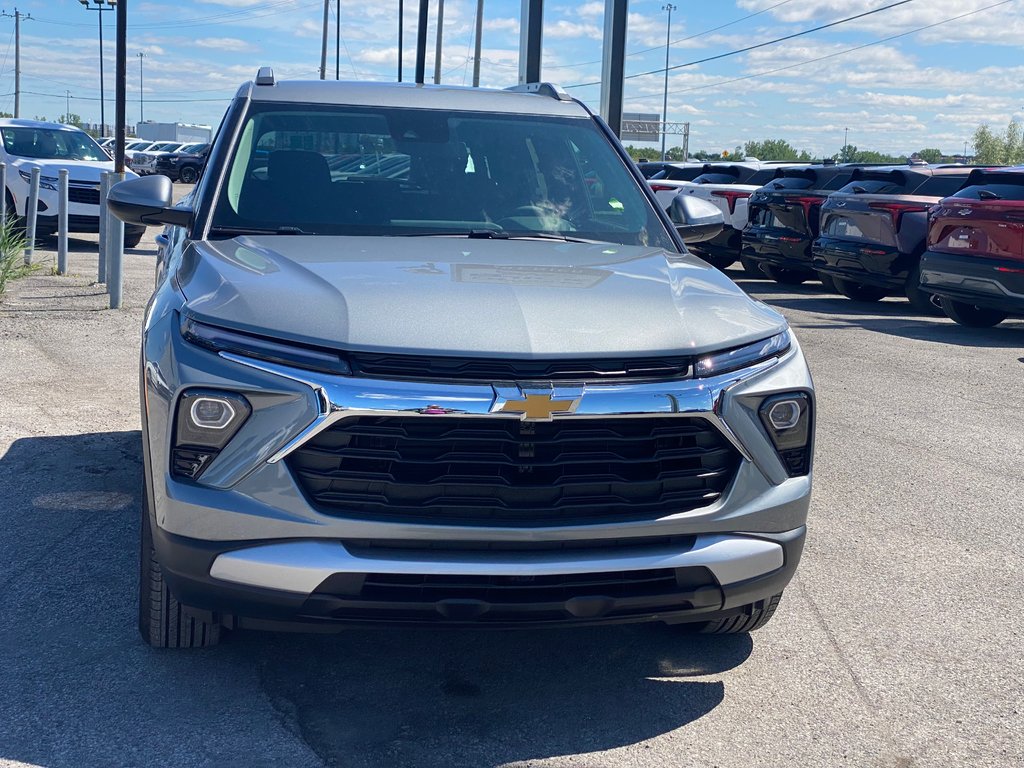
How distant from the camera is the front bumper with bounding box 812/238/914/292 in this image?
1379 centimetres

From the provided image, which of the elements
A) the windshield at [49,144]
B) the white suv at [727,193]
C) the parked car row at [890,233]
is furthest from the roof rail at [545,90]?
the windshield at [49,144]

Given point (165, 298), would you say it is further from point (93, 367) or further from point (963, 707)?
point (93, 367)

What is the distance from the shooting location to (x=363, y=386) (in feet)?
9.35

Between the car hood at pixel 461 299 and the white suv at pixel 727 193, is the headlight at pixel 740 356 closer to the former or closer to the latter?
the car hood at pixel 461 299

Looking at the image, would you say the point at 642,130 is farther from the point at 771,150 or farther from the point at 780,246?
the point at 780,246

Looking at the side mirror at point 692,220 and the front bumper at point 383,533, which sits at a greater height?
the side mirror at point 692,220

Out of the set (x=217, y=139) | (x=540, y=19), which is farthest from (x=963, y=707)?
(x=540, y=19)

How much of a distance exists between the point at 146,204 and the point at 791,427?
241cm

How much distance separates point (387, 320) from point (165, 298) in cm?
88

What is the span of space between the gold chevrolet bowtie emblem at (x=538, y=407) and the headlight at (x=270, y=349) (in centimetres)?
42

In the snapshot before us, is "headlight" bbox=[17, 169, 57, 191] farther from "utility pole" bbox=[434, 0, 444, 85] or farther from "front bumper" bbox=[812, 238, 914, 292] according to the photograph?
"utility pole" bbox=[434, 0, 444, 85]

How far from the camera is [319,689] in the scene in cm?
338

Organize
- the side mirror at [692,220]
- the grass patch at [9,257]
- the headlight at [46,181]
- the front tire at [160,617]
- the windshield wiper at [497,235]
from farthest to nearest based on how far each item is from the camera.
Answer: the headlight at [46,181] < the grass patch at [9,257] < the side mirror at [692,220] < the windshield wiper at [497,235] < the front tire at [160,617]

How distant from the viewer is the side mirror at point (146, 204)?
4156 mm
